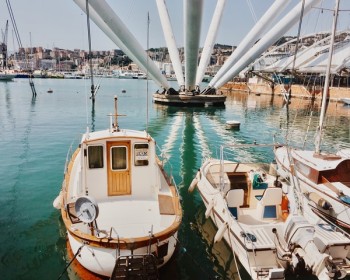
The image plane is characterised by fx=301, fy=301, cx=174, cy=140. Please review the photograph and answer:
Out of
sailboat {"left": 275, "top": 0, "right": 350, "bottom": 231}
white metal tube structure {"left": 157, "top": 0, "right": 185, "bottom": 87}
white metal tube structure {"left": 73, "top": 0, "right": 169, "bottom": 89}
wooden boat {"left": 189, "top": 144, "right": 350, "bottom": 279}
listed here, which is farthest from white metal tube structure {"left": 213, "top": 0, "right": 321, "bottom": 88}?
wooden boat {"left": 189, "top": 144, "right": 350, "bottom": 279}

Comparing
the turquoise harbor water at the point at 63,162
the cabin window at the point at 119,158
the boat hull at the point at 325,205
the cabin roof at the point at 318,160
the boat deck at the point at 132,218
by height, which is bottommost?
the turquoise harbor water at the point at 63,162

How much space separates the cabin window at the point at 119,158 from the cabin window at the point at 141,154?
1.06 feet

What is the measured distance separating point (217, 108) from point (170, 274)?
131ft

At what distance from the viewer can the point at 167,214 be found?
8031 mm

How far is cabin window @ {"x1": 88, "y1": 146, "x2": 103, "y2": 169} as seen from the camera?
28.2 ft

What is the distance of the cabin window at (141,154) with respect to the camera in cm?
886

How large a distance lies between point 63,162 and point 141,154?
400 inches

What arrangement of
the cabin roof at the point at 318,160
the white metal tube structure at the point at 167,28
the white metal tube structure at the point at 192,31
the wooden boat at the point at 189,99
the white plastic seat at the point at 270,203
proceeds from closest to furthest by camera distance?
the white plastic seat at the point at 270,203
the cabin roof at the point at 318,160
the white metal tube structure at the point at 192,31
the white metal tube structure at the point at 167,28
the wooden boat at the point at 189,99

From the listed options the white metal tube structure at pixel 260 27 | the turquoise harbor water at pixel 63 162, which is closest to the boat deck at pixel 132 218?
the turquoise harbor water at pixel 63 162

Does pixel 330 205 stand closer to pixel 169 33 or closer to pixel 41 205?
pixel 41 205

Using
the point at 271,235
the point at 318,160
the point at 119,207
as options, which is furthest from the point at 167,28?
the point at 271,235

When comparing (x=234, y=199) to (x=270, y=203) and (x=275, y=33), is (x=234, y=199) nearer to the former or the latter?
(x=270, y=203)

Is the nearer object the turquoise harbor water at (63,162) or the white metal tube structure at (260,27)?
the turquoise harbor water at (63,162)

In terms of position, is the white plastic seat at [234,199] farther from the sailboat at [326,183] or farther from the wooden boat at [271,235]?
the sailboat at [326,183]
